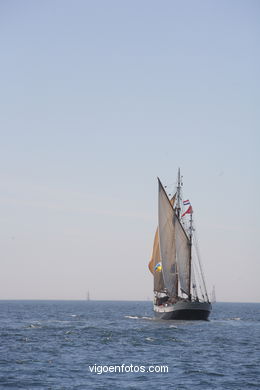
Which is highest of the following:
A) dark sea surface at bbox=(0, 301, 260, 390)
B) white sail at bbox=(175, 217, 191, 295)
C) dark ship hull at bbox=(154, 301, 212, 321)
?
white sail at bbox=(175, 217, 191, 295)

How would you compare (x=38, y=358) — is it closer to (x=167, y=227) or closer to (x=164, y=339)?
(x=164, y=339)

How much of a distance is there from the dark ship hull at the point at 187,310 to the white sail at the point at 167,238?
5.49 meters

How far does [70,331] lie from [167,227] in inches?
1051

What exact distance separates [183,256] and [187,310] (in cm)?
958

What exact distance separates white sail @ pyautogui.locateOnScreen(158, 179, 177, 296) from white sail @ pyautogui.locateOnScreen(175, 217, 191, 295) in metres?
1.26

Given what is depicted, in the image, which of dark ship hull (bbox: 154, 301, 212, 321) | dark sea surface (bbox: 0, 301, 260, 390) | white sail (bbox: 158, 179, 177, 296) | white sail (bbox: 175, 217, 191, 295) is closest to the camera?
dark sea surface (bbox: 0, 301, 260, 390)

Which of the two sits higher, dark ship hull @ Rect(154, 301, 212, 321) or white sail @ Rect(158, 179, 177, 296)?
white sail @ Rect(158, 179, 177, 296)

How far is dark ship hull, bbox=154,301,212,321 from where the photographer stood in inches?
3280

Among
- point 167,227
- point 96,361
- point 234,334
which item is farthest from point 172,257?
point 96,361

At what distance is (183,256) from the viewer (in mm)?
89562

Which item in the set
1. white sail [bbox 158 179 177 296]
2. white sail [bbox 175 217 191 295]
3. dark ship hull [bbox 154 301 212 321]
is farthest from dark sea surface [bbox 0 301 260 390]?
white sail [bbox 158 179 177 296]

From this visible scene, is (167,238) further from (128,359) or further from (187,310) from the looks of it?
(128,359)

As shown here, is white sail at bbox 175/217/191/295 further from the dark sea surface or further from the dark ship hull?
the dark sea surface

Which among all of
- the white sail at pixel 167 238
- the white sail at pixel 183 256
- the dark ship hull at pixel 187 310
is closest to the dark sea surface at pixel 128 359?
the dark ship hull at pixel 187 310
